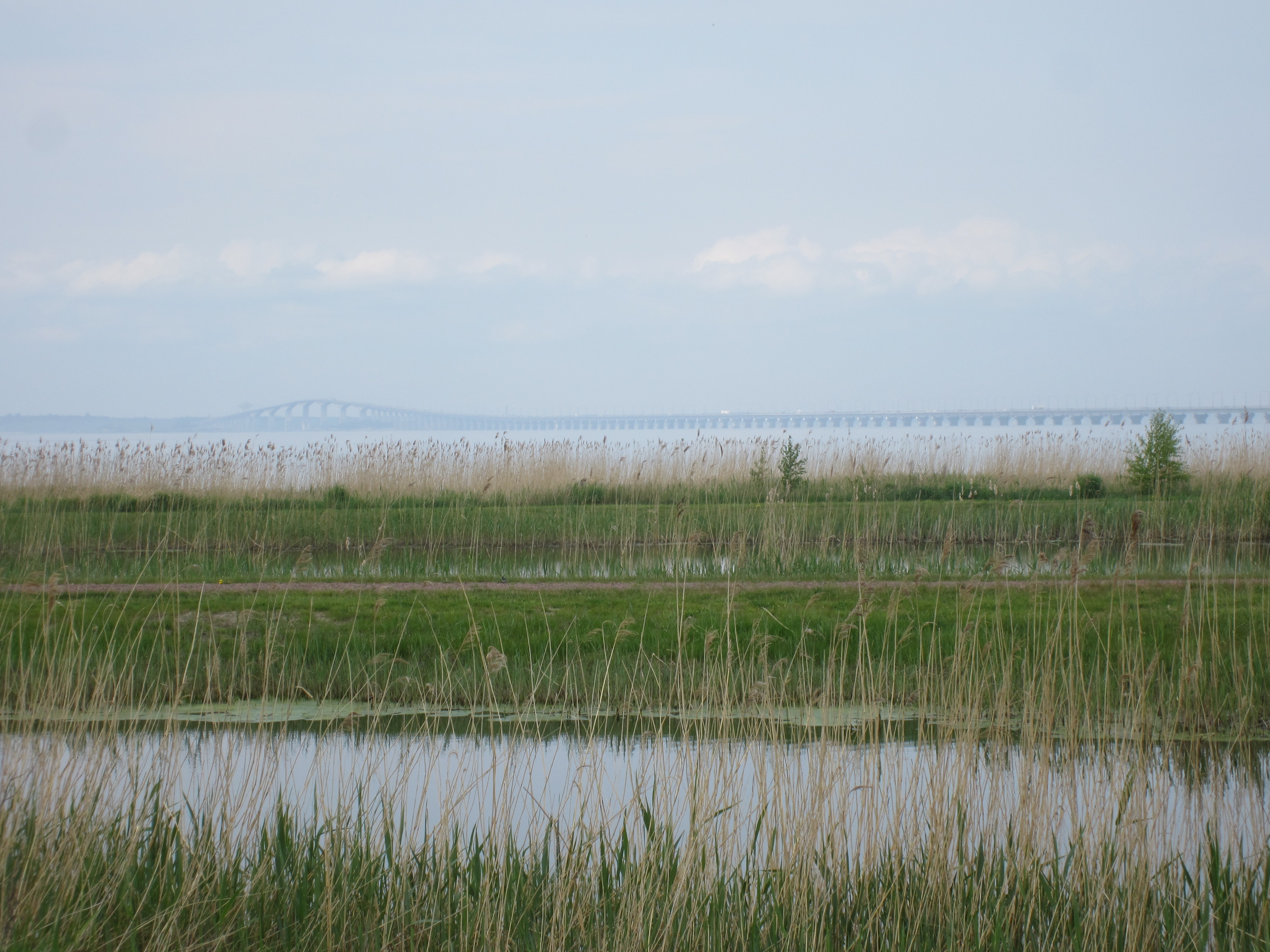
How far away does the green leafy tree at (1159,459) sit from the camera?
1565cm

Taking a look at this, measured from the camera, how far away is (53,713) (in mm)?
4105

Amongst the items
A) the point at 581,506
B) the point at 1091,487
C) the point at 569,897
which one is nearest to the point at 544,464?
the point at 581,506

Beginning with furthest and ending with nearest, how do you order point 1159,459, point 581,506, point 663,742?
1. point 1159,459
2. point 581,506
3. point 663,742

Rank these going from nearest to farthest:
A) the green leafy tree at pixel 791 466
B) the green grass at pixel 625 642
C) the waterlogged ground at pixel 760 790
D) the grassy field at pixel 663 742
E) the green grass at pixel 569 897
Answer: the green grass at pixel 569 897 → the grassy field at pixel 663 742 → the waterlogged ground at pixel 760 790 → the green grass at pixel 625 642 → the green leafy tree at pixel 791 466

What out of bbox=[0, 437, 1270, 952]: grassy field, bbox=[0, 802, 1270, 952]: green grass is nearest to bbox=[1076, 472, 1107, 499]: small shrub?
bbox=[0, 437, 1270, 952]: grassy field

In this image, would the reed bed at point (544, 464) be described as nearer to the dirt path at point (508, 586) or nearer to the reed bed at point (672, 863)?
the dirt path at point (508, 586)

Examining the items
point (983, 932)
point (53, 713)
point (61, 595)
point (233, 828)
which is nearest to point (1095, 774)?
point (983, 932)

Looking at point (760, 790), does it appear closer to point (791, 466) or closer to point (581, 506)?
point (581, 506)

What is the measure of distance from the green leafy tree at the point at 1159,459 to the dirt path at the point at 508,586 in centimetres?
729

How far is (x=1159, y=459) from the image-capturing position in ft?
51.7

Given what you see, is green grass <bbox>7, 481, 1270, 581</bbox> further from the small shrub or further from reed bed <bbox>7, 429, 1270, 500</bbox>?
reed bed <bbox>7, 429, 1270, 500</bbox>

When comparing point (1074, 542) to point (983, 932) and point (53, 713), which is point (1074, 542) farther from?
point (53, 713)

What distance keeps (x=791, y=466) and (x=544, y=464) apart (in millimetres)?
5182

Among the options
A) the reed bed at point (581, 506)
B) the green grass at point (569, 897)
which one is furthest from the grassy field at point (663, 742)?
the reed bed at point (581, 506)
